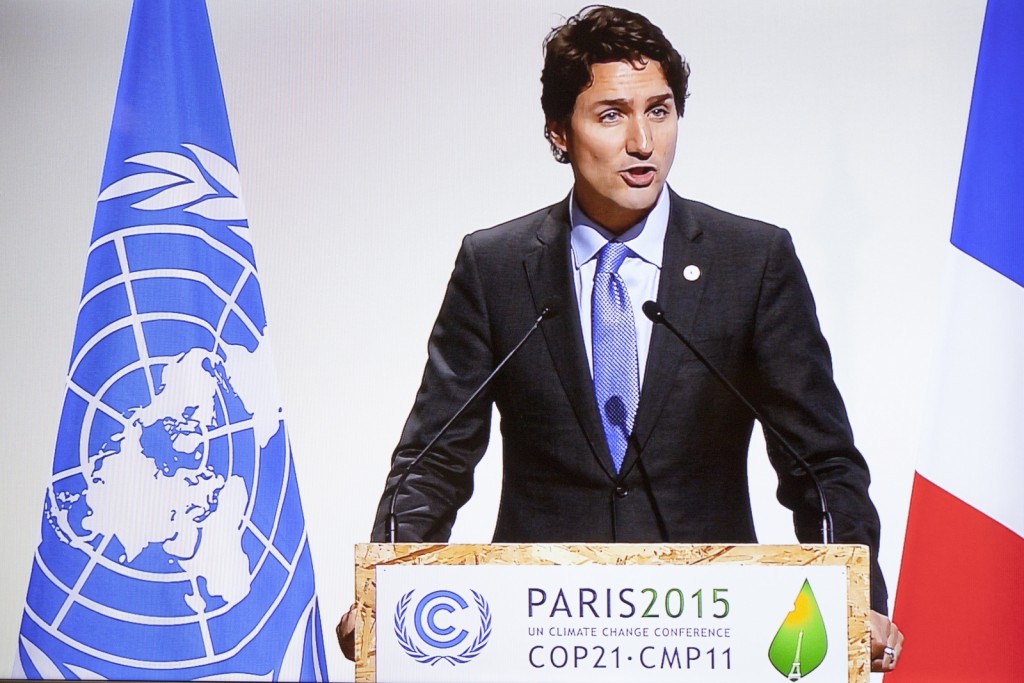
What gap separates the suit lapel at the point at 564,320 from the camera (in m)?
2.88

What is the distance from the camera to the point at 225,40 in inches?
126

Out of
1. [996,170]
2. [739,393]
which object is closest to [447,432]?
[739,393]

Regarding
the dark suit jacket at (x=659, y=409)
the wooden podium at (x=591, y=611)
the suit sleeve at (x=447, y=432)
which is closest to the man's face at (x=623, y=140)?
the dark suit jacket at (x=659, y=409)

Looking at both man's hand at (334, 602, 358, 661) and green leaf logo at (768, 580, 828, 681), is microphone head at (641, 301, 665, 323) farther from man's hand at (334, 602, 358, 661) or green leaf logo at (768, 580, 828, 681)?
man's hand at (334, 602, 358, 661)

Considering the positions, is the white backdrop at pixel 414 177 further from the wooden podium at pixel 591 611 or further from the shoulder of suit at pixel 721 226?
the wooden podium at pixel 591 611

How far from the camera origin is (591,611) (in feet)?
8.28

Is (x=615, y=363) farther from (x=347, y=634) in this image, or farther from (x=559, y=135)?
(x=347, y=634)

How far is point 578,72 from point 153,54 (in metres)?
1.32

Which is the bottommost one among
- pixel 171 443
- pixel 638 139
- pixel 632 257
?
pixel 171 443

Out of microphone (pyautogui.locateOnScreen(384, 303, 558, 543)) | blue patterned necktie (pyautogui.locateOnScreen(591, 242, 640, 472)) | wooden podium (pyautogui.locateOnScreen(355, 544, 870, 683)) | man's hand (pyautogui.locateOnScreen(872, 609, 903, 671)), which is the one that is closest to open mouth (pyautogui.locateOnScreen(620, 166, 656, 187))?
blue patterned necktie (pyautogui.locateOnScreen(591, 242, 640, 472))

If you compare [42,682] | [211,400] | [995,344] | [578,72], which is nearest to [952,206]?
→ [995,344]

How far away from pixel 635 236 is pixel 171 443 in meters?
1.49

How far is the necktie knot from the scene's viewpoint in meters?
2.96

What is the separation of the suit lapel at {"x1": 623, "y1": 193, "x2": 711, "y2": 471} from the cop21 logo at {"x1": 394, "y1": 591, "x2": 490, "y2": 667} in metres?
0.63
